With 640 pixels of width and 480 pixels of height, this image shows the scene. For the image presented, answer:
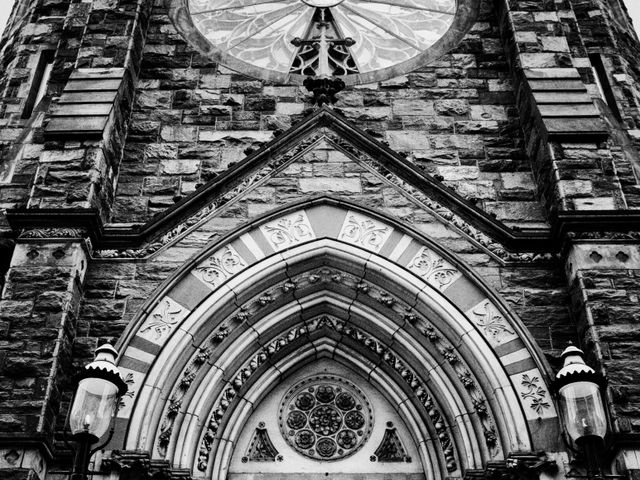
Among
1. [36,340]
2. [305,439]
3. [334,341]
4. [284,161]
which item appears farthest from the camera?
[284,161]

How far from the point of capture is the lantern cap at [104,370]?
700 cm

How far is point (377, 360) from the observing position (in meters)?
Answer: 9.28

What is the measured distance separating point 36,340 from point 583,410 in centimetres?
473

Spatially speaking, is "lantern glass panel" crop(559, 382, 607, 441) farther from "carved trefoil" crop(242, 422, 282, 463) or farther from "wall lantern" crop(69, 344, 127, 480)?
"wall lantern" crop(69, 344, 127, 480)

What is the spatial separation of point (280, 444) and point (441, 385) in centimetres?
170

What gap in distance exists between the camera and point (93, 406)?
6.88m

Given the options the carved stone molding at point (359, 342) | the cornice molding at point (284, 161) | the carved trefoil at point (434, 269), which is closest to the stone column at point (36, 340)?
the cornice molding at point (284, 161)

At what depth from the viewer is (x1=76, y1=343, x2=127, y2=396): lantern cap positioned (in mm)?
7003

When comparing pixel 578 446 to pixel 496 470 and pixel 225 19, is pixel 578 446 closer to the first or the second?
pixel 496 470

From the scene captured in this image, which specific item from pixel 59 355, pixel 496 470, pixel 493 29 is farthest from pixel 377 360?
pixel 493 29

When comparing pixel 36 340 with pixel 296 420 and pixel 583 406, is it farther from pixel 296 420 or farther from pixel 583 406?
pixel 583 406

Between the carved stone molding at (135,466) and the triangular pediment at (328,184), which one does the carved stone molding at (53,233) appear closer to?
the triangular pediment at (328,184)

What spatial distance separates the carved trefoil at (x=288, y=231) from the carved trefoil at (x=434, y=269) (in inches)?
43.0

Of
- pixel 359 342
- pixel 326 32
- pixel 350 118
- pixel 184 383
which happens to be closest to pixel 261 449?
pixel 184 383
